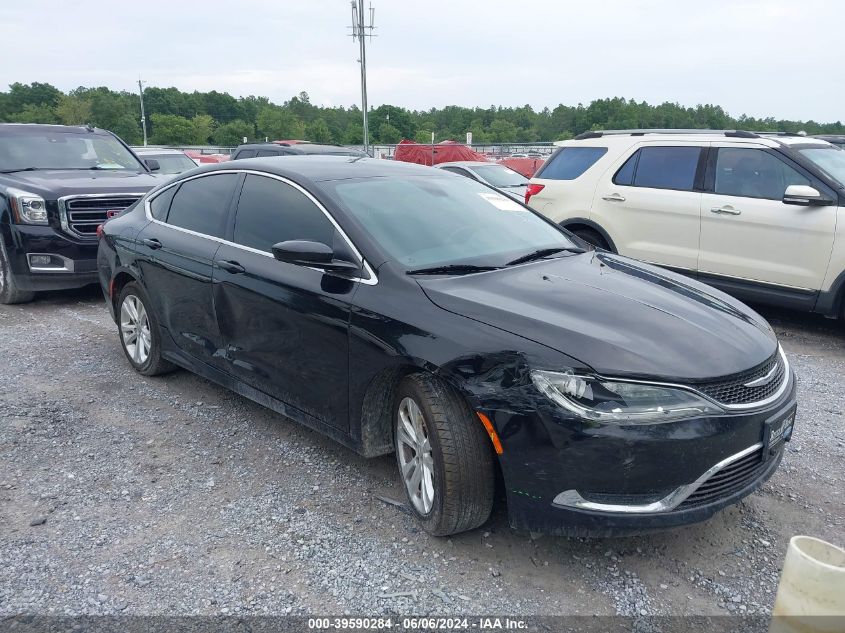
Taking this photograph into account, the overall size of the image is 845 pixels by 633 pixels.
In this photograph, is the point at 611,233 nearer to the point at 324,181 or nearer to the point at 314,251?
the point at 324,181

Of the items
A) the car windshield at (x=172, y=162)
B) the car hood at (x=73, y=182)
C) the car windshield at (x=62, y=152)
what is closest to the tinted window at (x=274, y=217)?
the car hood at (x=73, y=182)

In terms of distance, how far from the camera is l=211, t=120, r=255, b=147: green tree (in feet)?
261

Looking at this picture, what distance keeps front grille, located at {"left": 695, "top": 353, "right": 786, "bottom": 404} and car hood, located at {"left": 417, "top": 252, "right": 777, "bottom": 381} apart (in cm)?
4

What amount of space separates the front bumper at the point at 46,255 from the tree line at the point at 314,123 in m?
60.5

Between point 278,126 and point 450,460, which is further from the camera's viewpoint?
point 278,126

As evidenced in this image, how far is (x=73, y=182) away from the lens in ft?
25.6

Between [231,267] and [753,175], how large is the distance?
5109 millimetres

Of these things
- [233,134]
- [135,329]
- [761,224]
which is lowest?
[233,134]

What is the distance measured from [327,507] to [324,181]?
1.76 metres

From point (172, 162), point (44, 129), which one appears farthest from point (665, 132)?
point (172, 162)

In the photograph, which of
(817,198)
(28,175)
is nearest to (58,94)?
(28,175)

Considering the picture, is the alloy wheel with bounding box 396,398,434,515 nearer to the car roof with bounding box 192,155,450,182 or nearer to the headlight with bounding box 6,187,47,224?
the car roof with bounding box 192,155,450,182

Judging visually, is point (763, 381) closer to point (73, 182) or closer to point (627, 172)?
point (627, 172)

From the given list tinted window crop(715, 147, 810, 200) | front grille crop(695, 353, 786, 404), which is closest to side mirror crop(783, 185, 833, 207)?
tinted window crop(715, 147, 810, 200)
